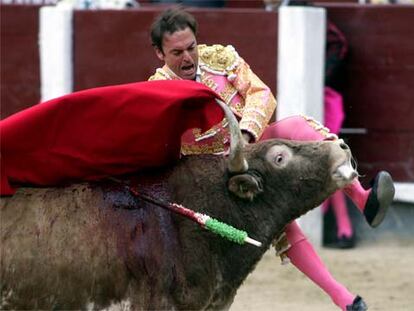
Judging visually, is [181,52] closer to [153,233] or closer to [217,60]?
[217,60]

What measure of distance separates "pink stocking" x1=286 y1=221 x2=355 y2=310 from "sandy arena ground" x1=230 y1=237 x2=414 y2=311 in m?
1.30

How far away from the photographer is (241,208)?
3369mm

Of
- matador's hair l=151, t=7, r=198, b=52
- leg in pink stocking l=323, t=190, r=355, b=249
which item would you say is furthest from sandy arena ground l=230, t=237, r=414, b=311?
matador's hair l=151, t=7, r=198, b=52

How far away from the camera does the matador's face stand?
3.58 metres

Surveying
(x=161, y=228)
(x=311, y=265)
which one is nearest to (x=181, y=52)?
(x=161, y=228)

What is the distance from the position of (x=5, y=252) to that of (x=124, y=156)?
410mm

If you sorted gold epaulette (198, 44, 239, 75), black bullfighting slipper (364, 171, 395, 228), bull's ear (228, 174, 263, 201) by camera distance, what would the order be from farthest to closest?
gold epaulette (198, 44, 239, 75) → black bullfighting slipper (364, 171, 395, 228) → bull's ear (228, 174, 263, 201)

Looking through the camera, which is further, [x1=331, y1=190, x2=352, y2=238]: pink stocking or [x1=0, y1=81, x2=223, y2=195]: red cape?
[x1=331, y1=190, x2=352, y2=238]: pink stocking

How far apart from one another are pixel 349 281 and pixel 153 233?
2.61 m

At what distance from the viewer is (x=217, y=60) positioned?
379cm

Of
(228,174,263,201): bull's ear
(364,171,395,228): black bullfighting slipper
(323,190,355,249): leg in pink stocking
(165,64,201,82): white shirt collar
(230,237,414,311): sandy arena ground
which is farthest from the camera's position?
(323,190,355,249): leg in pink stocking

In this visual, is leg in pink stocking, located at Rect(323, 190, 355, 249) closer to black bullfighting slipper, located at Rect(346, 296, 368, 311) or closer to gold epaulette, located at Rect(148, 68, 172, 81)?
black bullfighting slipper, located at Rect(346, 296, 368, 311)

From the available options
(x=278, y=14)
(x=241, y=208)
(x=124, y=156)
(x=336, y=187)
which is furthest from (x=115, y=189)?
(x=278, y=14)

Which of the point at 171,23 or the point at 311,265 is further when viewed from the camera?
the point at 311,265
